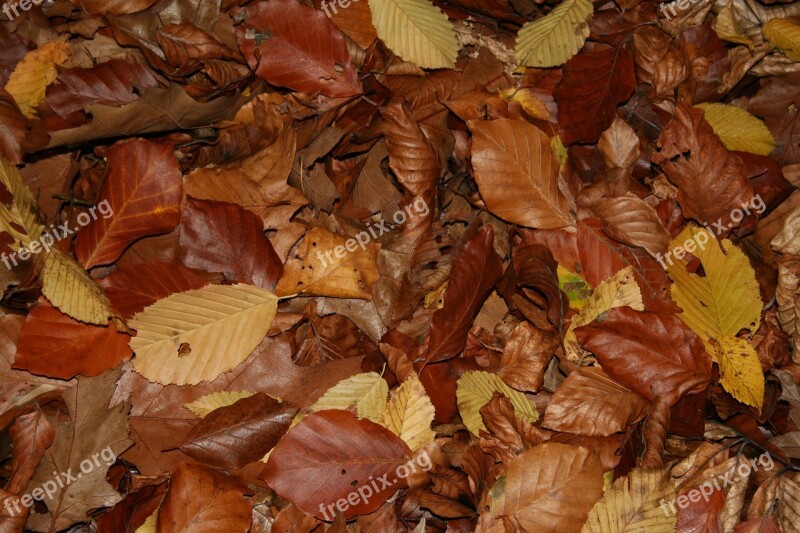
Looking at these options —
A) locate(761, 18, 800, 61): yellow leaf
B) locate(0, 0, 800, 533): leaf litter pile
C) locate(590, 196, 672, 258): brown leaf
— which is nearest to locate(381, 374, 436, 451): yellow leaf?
locate(0, 0, 800, 533): leaf litter pile

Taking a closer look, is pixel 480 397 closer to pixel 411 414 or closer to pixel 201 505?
pixel 411 414

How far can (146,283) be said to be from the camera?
2230 mm

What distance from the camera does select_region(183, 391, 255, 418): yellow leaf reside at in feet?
7.00

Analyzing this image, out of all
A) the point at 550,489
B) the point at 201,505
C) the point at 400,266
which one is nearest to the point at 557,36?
→ the point at 400,266

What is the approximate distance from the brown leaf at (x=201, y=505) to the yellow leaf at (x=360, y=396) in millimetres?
362

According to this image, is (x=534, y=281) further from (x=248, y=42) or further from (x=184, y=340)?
(x=248, y=42)

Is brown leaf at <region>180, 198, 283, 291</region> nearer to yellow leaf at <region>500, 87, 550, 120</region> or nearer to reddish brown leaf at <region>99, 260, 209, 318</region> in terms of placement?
reddish brown leaf at <region>99, 260, 209, 318</region>

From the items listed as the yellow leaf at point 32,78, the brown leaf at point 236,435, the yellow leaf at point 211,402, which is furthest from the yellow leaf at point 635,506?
the yellow leaf at point 32,78

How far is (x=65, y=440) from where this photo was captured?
2.09 meters

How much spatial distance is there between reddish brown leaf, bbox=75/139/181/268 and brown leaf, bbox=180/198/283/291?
9 centimetres

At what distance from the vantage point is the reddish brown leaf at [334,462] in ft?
6.61

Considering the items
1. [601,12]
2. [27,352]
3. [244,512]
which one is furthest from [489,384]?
[601,12]

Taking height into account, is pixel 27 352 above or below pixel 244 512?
above

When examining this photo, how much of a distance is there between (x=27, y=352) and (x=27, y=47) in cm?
124
